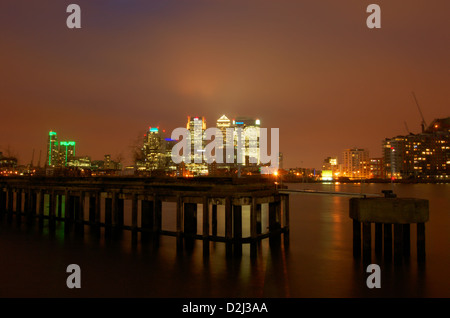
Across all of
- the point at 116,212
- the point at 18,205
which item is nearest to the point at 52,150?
the point at 18,205

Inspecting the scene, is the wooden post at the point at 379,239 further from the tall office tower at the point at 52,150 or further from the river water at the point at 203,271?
the tall office tower at the point at 52,150

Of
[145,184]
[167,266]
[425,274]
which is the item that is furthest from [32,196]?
[425,274]

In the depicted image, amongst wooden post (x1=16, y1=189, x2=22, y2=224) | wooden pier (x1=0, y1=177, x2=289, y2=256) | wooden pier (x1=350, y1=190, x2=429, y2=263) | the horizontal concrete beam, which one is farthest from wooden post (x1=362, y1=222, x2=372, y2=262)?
wooden post (x1=16, y1=189, x2=22, y2=224)

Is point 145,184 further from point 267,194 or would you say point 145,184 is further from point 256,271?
point 256,271

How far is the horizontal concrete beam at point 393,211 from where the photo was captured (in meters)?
14.9

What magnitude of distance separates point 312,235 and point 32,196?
2497 centimetres

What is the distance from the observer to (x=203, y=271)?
632 inches

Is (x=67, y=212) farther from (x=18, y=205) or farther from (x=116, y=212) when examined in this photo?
(x=18, y=205)

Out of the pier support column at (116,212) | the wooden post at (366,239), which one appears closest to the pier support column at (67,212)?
the pier support column at (116,212)

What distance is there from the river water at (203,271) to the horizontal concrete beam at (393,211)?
91.3 inches

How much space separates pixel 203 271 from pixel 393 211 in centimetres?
870

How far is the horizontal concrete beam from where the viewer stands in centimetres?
1488

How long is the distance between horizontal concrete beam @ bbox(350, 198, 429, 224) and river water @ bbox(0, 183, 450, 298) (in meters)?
2.32
